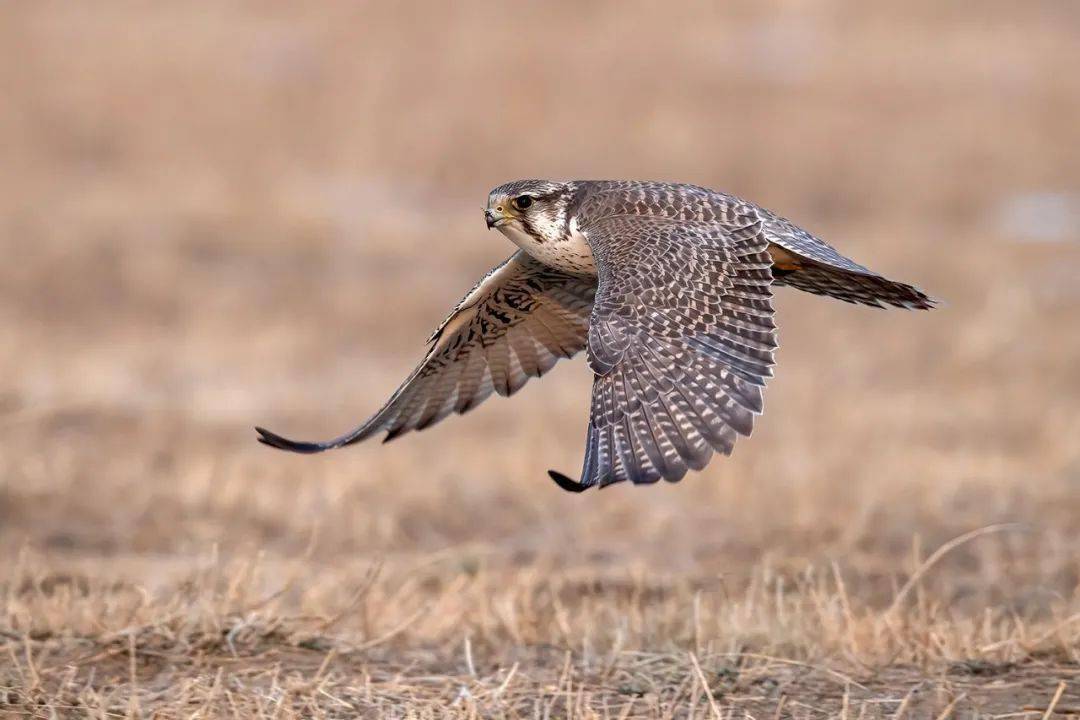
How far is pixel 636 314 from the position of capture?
456 centimetres

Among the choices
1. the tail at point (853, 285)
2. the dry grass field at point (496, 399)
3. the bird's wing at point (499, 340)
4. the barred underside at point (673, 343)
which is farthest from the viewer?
the bird's wing at point (499, 340)

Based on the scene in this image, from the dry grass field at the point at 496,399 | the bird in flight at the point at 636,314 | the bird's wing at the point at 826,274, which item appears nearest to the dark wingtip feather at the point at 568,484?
the bird in flight at the point at 636,314

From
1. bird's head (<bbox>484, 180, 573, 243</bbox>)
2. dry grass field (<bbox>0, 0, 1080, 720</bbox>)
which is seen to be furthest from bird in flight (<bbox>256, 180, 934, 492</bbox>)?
dry grass field (<bbox>0, 0, 1080, 720</bbox>)

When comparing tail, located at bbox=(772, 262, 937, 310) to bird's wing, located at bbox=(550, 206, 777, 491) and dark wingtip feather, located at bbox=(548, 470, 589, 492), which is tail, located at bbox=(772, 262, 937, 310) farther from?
dark wingtip feather, located at bbox=(548, 470, 589, 492)

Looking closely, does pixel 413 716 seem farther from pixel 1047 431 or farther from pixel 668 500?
pixel 1047 431

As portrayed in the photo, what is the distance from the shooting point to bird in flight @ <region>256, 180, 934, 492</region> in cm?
428

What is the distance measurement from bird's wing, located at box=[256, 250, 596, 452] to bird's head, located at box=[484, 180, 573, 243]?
0.65 feet

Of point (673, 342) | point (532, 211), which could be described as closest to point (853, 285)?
point (673, 342)

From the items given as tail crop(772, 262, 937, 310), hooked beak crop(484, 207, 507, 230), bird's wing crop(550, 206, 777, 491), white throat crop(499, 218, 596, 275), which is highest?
hooked beak crop(484, 207, 507, 230)

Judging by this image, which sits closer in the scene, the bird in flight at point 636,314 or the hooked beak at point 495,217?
the bird in flight at point 636,314

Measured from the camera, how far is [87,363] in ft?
36.3

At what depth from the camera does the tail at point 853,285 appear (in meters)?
4.86

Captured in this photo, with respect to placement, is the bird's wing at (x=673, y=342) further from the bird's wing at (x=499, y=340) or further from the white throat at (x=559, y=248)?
the bird's wing at (x=499, y=340)

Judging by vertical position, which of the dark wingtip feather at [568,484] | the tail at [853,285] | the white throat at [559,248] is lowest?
the dark wingtip feather at [568,484]
